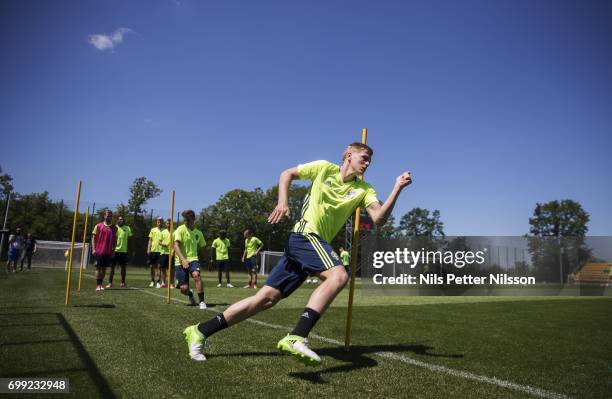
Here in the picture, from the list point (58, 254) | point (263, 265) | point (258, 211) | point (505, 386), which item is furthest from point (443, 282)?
point (258, 211)

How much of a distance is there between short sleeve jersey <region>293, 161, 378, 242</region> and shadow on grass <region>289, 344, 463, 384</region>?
3.90 feet

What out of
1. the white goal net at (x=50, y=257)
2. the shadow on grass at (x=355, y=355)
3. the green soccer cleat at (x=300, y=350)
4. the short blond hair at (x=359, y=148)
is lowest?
the white goal net at (x=50, y=257)

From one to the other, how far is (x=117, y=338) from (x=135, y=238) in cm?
3489

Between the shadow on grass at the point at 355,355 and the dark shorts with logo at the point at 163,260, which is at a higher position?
the dark shorts with logo at the point at 163,260

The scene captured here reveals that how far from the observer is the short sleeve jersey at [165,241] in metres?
13.5

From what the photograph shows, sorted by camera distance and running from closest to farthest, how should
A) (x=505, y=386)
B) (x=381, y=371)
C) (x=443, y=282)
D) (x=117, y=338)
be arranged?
(x=505, y=386) < (x=381, y=371) < (x=117, y=338) < (x=443, y=282)

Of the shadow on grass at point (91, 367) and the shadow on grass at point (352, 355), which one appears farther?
the shadow on grass at point (352, 355)

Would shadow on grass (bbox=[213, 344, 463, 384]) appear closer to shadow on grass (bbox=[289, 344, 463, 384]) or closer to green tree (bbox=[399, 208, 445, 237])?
shadow on grass (bbox=[289, 344, 463, 384])

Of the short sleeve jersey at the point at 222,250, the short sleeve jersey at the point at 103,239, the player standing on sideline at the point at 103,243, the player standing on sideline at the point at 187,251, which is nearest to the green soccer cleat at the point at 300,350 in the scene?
the player standing on sideline at the point at 187,251

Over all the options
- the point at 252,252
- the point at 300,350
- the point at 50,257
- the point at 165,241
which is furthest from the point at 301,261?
the point at 50,257

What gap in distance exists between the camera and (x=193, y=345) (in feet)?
12.0

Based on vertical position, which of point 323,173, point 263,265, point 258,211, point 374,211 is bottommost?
point 263,265

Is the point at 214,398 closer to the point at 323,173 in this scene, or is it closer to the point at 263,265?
the point at 323,173

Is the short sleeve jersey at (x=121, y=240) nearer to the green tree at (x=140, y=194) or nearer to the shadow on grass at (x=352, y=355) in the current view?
the shadow on grass at (x=352, y=355)
